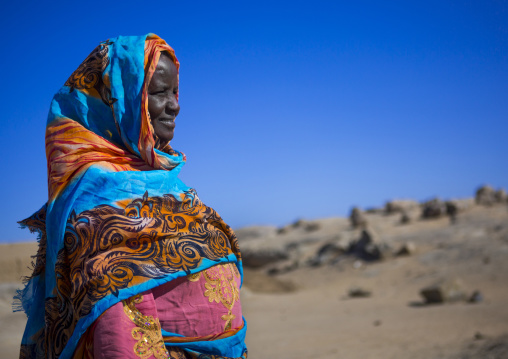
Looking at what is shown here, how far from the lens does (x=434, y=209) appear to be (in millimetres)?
18266

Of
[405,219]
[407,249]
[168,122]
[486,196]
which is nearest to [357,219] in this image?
[405,219]

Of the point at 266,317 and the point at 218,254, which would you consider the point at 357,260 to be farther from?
the point at 218,254

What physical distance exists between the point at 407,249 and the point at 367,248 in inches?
54.0

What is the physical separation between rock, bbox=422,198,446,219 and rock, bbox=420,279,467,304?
8.26m

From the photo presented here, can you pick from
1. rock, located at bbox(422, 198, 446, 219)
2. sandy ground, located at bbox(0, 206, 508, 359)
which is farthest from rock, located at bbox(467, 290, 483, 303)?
rock, located at bbox(422, 198, 446, 219)

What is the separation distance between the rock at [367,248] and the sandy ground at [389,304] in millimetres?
415

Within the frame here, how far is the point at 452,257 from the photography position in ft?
44.3

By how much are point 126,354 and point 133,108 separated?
952 millimetres

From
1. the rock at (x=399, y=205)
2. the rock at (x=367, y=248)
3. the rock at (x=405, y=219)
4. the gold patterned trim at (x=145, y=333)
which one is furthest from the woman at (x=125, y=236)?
the rock at (x=399, y=205)

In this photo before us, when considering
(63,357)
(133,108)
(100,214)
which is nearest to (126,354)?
(63,357)

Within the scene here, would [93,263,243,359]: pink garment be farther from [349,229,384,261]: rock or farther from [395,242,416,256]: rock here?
[349,229,384,261]: rock

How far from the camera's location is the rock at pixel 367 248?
15.6m

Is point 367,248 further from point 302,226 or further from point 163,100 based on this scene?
point 163,100

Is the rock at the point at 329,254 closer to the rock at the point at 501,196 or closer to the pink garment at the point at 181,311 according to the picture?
the rock at the point at 501,196
